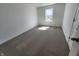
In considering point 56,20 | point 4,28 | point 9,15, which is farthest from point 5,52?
point 56,20

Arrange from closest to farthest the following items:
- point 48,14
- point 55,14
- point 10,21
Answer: point 10,21 < point 55,14 < point 48,14

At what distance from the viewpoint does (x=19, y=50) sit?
259cm

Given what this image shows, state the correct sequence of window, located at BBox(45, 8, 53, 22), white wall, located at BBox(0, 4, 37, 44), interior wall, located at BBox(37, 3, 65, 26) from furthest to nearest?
1. window, located at BBox(45, 8, 53, 22)
2. interior wall, located at BBox(37, 3, 65, 26)
3. white wall, located at BBox(0, 4, 37, 44)

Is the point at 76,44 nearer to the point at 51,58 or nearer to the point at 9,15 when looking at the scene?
the point at 51,58

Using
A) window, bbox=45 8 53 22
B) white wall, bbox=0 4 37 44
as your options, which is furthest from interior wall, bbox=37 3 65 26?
white wall, bbox=0 4 37 44

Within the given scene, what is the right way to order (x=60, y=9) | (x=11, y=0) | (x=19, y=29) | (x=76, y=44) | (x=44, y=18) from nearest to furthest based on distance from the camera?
(x=11, y=0), (x=76, y=44), (x=19, y=29), (x=60, y=9), (x=44, y=18)

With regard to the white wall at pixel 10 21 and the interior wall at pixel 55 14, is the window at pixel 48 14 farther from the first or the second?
the white wall at pixel 10 21

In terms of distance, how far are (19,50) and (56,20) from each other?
4587mm

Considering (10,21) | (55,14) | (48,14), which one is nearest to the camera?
(10,21)

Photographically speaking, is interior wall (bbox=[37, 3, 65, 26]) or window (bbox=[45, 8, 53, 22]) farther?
window (bbox=[45, 8, 53, 22])

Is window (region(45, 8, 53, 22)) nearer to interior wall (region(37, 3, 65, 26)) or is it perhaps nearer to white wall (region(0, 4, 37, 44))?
interior wall (region(37, 3, 65, 26))

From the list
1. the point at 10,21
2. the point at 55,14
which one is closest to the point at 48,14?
the point at 55,14

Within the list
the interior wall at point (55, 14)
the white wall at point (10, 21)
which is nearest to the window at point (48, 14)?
the interior wall at point (55, 14)

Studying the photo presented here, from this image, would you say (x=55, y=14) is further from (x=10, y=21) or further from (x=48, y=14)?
(x=10, y=21)
